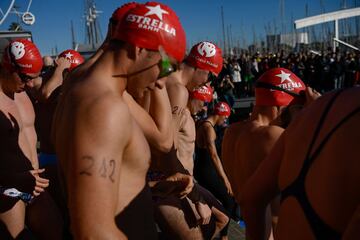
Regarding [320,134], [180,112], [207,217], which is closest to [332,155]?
[320,134]

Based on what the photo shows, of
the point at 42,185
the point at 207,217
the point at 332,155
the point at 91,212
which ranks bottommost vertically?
the point at 207,217

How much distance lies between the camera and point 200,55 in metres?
4.52

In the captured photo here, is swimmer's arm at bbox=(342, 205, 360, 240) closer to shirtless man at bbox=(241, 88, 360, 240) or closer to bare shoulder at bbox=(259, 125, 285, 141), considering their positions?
shirtless man at bbox=(241, 88, 360, 240)

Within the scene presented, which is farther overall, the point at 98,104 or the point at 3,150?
the point at 3,150

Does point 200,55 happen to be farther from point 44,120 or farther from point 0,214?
point 0,214

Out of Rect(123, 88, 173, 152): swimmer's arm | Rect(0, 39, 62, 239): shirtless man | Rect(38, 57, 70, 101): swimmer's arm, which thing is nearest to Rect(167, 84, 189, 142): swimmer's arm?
Rect(123, 88, 173, 152): swimmer's arm

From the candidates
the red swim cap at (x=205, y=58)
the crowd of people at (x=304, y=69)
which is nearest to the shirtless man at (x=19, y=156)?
the red swim cap at (x=205, y=58)

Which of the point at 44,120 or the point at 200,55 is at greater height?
the point at 200,55

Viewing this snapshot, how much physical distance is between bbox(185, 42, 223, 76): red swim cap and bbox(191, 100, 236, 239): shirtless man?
84cm

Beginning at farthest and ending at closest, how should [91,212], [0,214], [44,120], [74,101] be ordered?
[44,120]
[0,214]
[74,101]
[91,212]

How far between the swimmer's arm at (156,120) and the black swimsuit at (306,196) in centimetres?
118

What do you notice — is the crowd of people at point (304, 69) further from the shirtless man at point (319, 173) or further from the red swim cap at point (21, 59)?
the shirtless man at point (319, 173)

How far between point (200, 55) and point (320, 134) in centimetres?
324

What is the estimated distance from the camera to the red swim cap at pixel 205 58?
4.48 m
